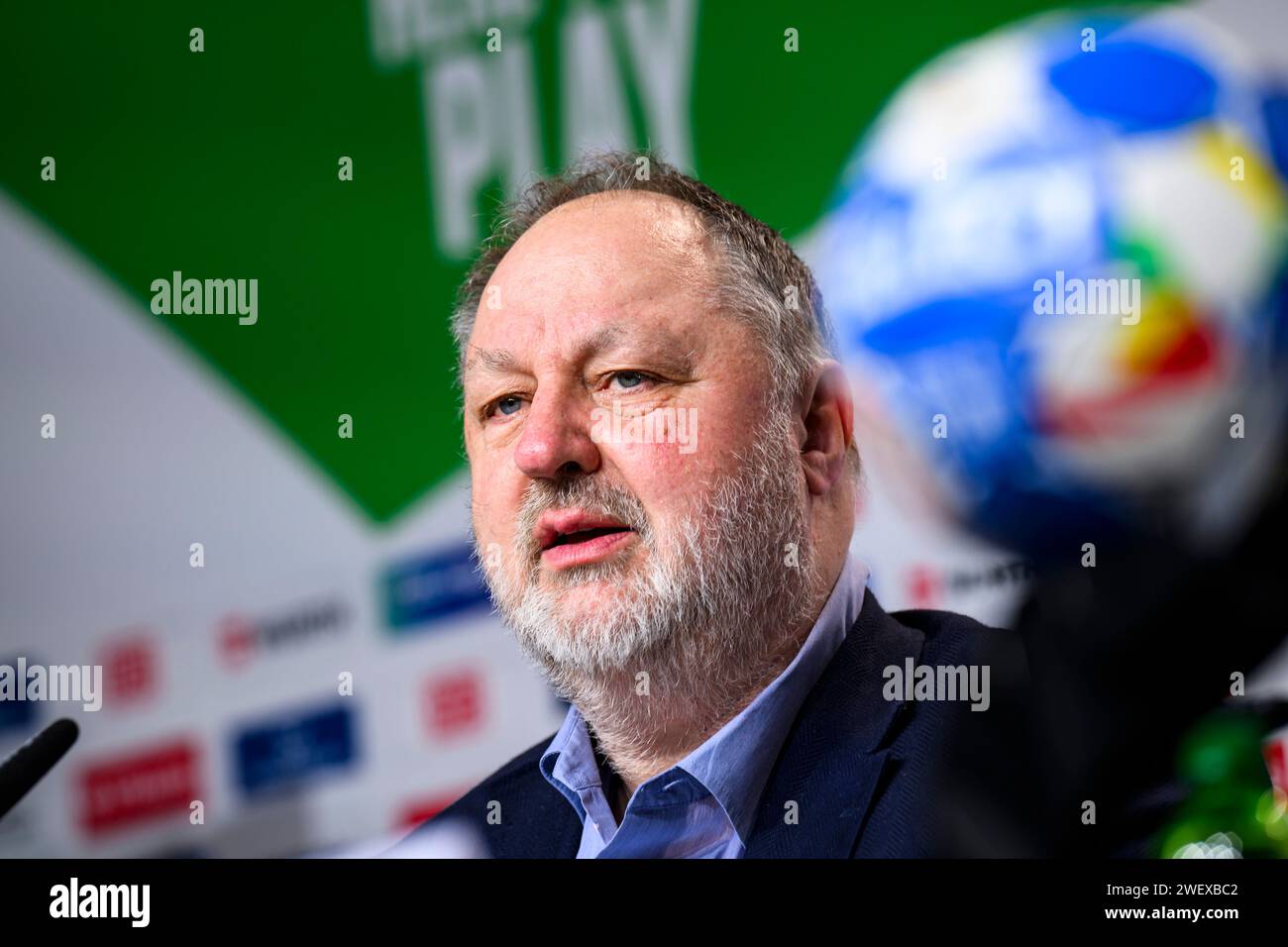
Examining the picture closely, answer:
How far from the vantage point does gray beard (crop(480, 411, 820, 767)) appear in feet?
5.74

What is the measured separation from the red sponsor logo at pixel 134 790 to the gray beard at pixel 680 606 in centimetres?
86

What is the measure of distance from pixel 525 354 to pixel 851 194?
0.56 metres

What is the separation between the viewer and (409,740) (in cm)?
233

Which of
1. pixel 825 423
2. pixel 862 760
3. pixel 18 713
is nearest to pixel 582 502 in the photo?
pixel 825 423

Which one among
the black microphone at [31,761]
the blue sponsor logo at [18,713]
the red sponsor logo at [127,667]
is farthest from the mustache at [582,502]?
the blue sponsor logo at [18,713]

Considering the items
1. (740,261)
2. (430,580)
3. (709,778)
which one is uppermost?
(740,261)

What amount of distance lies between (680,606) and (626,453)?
0.20 m

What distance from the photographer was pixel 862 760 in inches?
61.9

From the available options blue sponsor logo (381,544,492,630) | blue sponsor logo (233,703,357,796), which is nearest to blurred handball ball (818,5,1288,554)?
blue sponsor logo (381,544,492,630)

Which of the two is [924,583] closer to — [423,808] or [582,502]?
[582,502]

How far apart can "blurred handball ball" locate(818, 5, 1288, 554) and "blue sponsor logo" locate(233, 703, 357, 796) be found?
4.24 feet

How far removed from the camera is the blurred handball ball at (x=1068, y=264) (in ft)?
3.53
